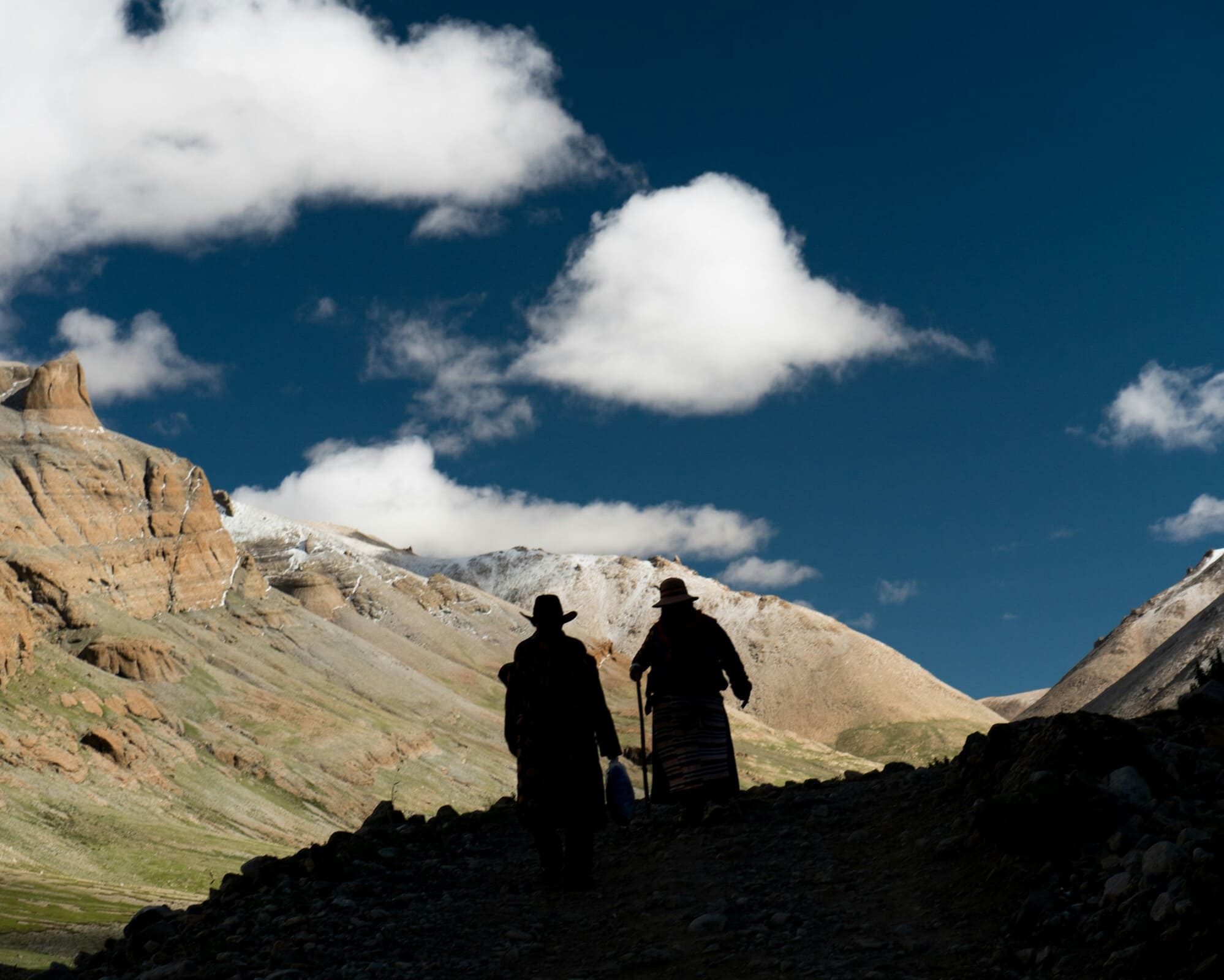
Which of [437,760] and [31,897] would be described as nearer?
[31,897]

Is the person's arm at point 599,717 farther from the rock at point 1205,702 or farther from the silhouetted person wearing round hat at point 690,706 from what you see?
the rock at point 1205,702

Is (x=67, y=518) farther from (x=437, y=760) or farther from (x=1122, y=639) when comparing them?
(x=1122, y=639)

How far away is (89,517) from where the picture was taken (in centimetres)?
11931

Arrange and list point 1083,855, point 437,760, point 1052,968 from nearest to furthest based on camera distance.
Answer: point 1052,968 → point 1083,855 → point 437,760

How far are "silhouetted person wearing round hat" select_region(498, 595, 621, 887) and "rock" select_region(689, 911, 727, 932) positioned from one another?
194 centimetres

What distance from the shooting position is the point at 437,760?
104 meters

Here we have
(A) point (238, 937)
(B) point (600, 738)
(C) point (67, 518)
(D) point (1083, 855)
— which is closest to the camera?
(D) point (1083, 855)

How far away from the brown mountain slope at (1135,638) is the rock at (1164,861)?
11276 cm

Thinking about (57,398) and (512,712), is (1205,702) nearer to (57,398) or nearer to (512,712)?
(512,712)

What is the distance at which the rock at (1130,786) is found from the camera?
8516mm

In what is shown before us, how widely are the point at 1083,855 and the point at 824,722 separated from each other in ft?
569

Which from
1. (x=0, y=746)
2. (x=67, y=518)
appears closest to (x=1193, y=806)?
(x=0, y=746)

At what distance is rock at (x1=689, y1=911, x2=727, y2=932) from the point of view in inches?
328

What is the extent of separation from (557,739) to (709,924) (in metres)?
2.77
